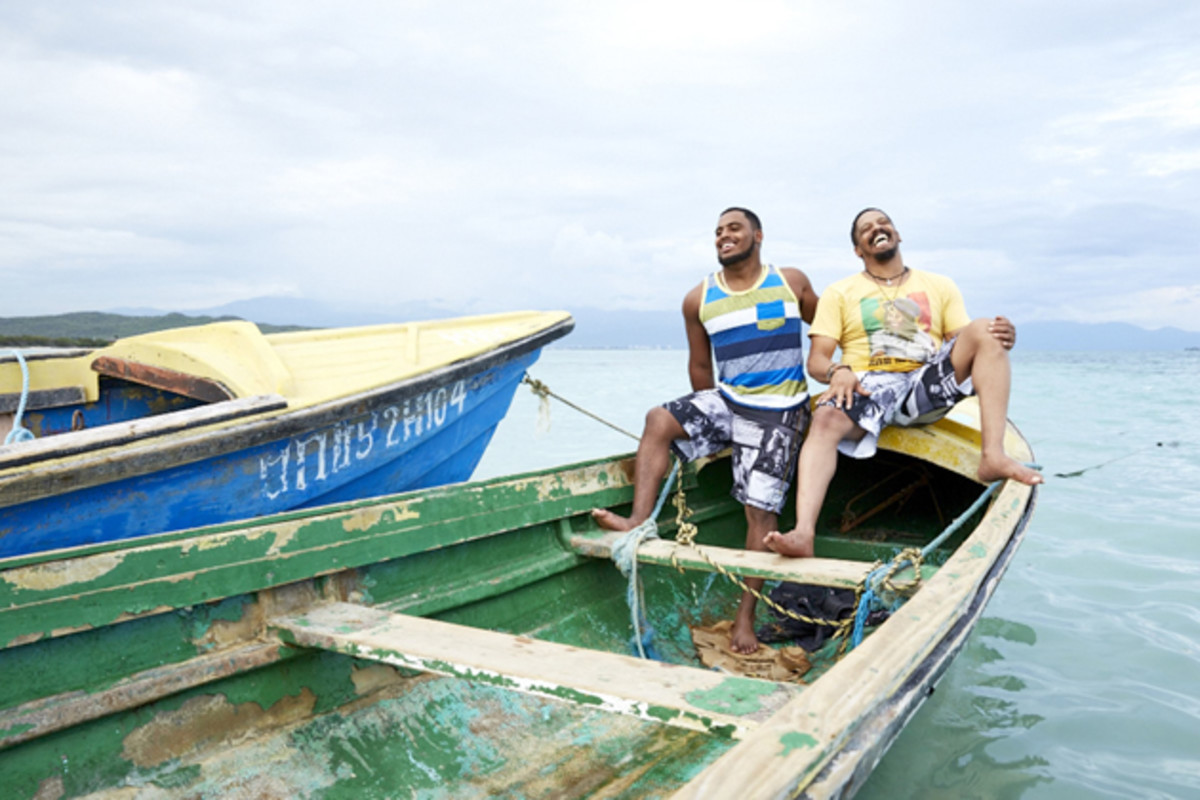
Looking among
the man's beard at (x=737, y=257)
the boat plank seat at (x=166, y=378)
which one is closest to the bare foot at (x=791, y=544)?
the man's beard at (x=737, y=257)

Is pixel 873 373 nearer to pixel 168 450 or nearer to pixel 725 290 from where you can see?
pixel 725 290

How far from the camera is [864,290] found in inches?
126

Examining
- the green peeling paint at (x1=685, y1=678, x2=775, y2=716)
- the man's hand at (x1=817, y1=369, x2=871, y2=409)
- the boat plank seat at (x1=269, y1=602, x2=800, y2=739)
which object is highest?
the man's hand at (x1=817, y1=369, x2=871, y2=409)

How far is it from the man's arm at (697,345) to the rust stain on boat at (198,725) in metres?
1.98

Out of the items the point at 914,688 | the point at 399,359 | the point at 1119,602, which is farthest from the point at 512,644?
the point at 1119,602

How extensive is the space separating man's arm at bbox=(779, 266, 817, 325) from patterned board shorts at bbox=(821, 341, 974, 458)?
1.30 feet

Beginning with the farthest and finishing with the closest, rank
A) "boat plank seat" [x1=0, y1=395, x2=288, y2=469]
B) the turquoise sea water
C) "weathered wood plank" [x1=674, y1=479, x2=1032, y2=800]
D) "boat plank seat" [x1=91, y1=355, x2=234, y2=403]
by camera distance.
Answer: "boat plank seat" [x1=91, y1=355, x2=234, y2=403]
the turquoise sea water
"boat plank seat" [x1=0, y1=395, x2=288, y2=469]
"weathered wood plank" [x1=674, y1=479, x2=1032, y2=800]

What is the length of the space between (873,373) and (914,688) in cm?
180

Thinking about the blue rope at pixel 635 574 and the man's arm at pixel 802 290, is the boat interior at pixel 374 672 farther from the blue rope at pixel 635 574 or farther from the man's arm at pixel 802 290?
the man's arm at pixel 802 290

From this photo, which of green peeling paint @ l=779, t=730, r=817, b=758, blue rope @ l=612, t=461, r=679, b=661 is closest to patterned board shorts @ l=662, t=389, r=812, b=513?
blue rope @ l=612, t=461, r=679, b=661

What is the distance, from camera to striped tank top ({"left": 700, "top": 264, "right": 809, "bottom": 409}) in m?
3.05

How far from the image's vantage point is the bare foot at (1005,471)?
2.75 m

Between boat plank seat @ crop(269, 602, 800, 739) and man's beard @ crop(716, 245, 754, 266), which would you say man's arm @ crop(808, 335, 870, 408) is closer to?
man's beard @ crop(716, 245, 754, 266)

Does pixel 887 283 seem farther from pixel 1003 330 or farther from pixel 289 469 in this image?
pixel 289 469
